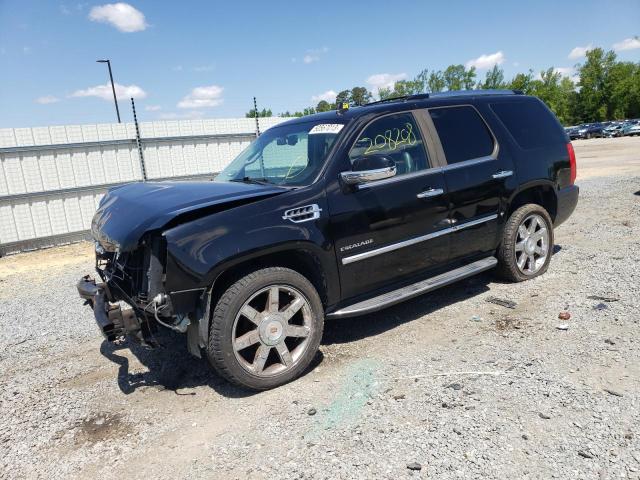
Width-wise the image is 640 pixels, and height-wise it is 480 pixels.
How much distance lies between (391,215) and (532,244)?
7.32ft

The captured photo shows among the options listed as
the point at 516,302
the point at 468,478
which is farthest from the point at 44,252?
the point at 468,478

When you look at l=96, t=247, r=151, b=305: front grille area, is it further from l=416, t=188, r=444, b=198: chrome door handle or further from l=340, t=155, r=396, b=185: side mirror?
l=416, t=188, r=444, b=198: chrome door handle

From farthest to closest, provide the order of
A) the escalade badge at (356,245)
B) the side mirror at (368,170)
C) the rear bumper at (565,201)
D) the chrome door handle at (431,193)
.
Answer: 1. the rear bumper at (565,201)
2. the chrome door handle at (431,193)
3. the escalade badge at (356,245)
4. the side mirror at (368,170)

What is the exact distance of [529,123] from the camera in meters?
5.28

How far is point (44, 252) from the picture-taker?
32.2ft

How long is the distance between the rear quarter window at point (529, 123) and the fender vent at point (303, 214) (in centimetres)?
261

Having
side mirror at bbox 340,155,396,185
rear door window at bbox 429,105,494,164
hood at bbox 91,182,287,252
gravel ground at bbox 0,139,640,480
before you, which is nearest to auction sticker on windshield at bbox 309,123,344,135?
side mirror at bbox 340,155,396,185

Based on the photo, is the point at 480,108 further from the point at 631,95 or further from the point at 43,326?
the point at 631,95

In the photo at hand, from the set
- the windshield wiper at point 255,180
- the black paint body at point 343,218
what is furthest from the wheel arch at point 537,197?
the windshield wiper at point 255,180

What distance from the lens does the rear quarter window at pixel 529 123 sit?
5.06m

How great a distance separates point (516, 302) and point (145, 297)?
3.51m

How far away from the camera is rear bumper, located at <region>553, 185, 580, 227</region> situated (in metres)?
5.51

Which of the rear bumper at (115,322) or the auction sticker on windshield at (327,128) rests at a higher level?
the auction sticker on windshield at (327,128)

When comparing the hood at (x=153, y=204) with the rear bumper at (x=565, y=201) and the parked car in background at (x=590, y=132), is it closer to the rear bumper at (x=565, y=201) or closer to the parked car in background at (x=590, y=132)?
the rear bumper at (x=565, y=201)
